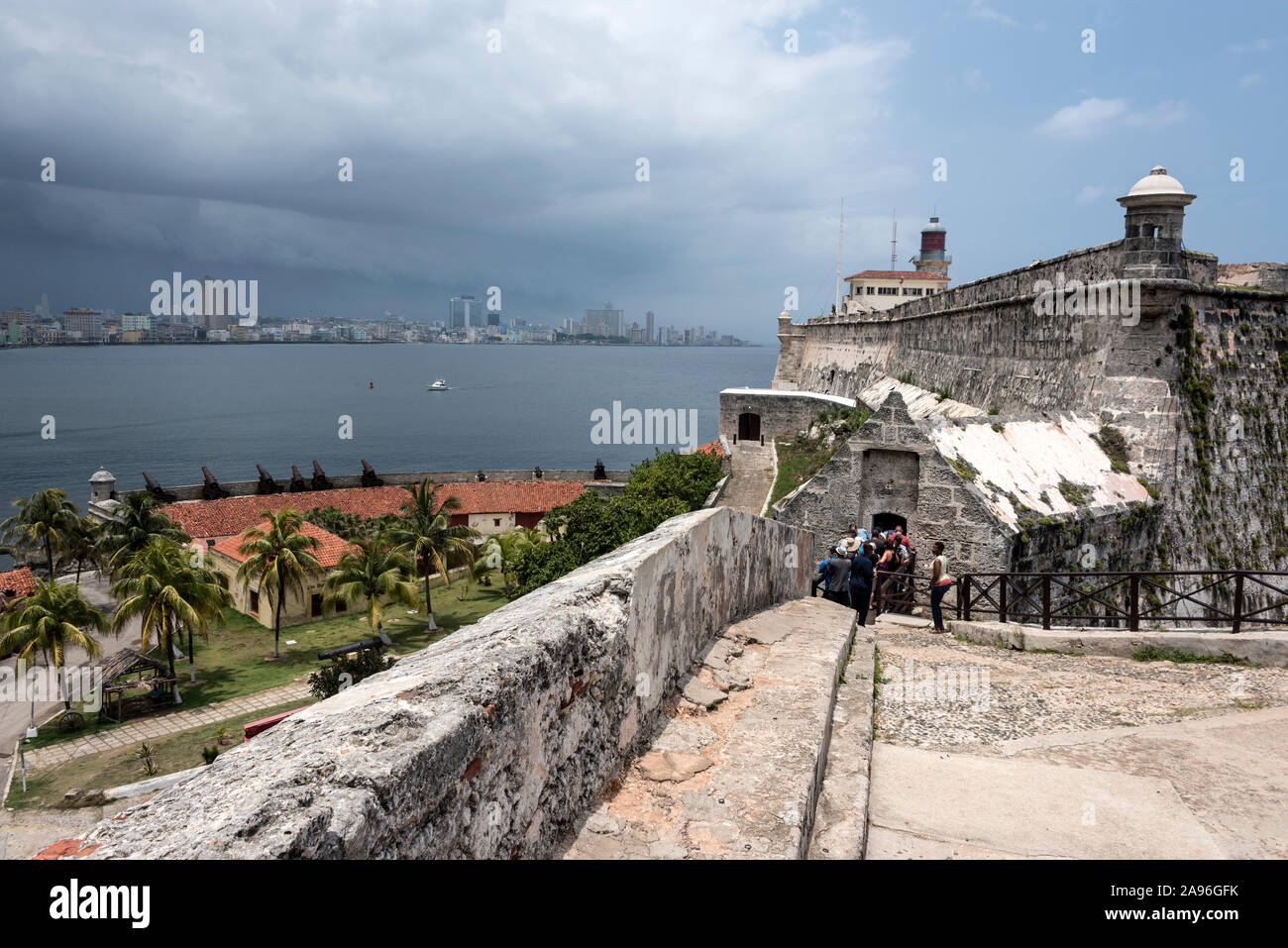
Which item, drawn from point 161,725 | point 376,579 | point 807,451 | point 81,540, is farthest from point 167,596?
point 807,451

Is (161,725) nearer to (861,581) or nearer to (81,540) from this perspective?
(81,540)

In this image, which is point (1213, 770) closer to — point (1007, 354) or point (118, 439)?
point (1007, 354)

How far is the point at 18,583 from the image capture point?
38.4 meters

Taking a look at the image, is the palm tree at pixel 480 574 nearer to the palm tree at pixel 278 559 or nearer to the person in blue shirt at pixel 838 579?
the palm tree at pixel 278 559

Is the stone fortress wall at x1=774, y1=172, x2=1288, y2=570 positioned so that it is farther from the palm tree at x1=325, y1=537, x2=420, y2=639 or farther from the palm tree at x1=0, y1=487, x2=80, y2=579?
the palm tree at x1=0, y1=487, x2=80, y2=579

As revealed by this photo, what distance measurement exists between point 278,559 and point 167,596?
550 centimetres

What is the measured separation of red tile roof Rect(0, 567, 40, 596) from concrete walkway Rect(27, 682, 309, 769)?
12.3m

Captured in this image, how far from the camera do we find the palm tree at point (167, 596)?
95.0 ft

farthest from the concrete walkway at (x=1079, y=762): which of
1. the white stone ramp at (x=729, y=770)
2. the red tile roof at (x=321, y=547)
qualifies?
the red tile roof at (x=321, y=547)
